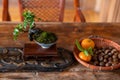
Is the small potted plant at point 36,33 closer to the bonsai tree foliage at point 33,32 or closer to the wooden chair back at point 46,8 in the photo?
the bonsai tree foliage at point 33,32

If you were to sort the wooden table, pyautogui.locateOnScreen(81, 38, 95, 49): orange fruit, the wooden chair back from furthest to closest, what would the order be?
1. the wooden chair back
2. pyautogui.locateOnScreen(81, 38, 95, 49): orange fruit
3. the wooden table

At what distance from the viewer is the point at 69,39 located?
1505mm

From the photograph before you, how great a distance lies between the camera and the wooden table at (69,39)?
3.86 feet

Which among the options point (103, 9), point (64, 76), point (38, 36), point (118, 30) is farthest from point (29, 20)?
point (103, 9)

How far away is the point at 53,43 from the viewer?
1.24 meters

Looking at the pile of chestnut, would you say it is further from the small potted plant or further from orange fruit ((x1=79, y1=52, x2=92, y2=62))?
the small potted plant

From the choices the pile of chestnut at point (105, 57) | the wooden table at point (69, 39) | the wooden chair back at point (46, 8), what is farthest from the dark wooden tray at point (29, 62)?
the wooden chair back at point (46, 8)

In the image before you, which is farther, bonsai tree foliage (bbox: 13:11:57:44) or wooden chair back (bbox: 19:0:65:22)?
wooden chair back (bbox: 19:0:65:22)

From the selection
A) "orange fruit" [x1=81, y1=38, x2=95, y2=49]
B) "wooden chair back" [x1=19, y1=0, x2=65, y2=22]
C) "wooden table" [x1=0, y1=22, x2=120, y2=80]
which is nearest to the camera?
"wooden table" [x1=0, y1=22, x2=120, y2=80]

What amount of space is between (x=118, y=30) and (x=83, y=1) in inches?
82.7

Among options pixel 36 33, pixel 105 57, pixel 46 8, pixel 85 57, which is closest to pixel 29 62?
pixel 36 33

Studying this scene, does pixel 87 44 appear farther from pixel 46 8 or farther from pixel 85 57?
pixel 46 8

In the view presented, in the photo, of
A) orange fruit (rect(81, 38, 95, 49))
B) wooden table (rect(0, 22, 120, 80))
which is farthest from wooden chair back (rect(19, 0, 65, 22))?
orange fruit (rect(81, 38, 95, 49))

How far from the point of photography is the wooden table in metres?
1.18
